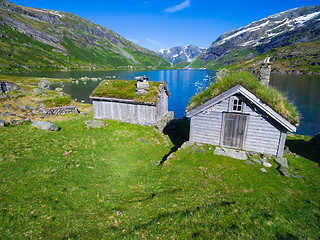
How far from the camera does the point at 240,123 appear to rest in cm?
1498

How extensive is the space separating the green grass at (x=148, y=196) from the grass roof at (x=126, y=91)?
35.0ft

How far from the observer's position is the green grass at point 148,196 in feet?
26.4

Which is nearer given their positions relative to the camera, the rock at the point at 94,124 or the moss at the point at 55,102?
the rock at the point at 94,124

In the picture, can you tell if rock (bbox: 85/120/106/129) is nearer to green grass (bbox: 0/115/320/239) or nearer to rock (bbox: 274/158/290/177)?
green grass (bbox: 0/115/320/239)

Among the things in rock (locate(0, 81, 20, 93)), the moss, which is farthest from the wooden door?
rock (locate(0, 81, 20, 93))

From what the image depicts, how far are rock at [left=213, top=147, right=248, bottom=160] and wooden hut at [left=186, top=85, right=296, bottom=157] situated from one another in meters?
0.71

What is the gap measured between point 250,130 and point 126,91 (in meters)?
19.3

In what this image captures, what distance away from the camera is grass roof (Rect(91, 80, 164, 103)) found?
25375 mm

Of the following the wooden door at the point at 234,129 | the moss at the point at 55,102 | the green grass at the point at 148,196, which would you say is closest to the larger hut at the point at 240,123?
the wooden door at the point at 234,129

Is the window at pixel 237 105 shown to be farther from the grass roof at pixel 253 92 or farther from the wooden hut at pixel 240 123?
the grass roof at pixel 253 92

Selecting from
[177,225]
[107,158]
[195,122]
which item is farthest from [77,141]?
[177,225]

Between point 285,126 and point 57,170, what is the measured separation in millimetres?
18642

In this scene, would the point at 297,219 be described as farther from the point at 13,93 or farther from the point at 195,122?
the point at 13,93

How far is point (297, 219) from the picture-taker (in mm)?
8539
